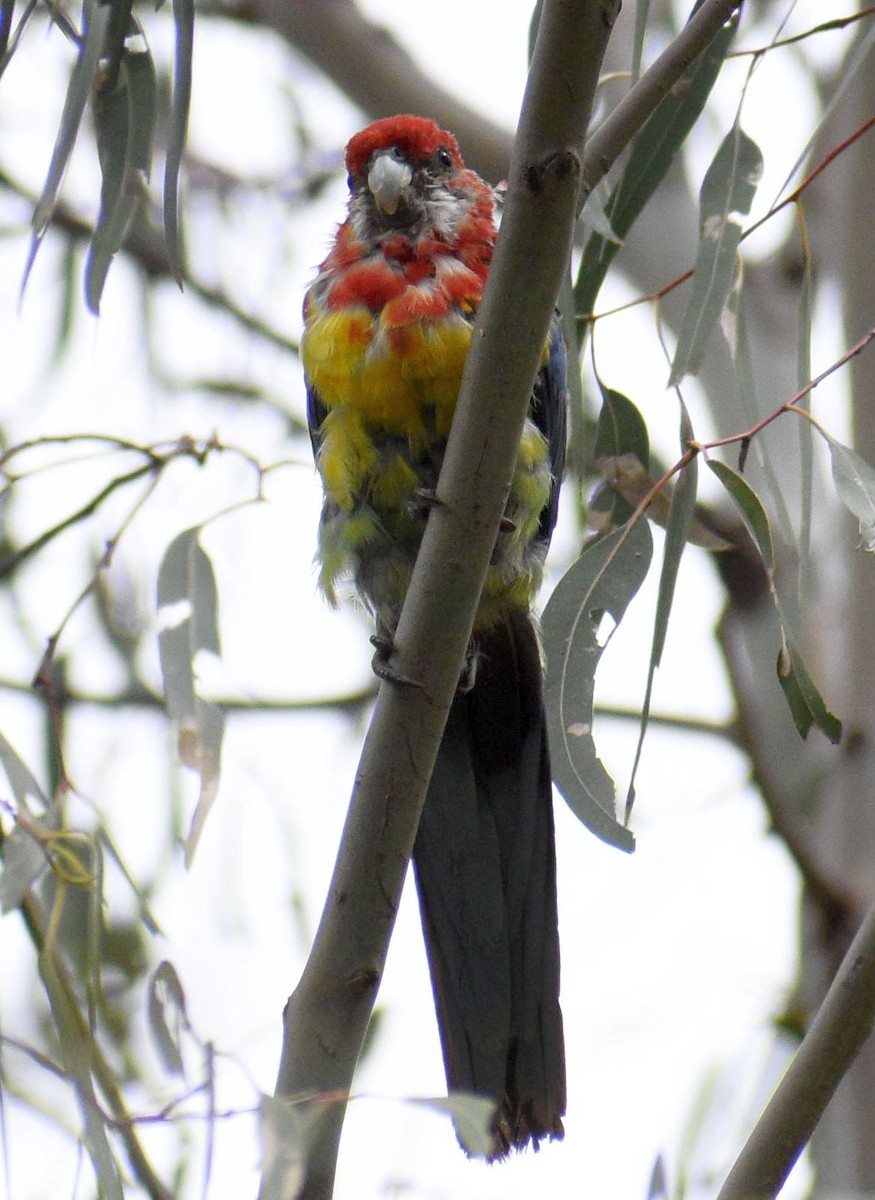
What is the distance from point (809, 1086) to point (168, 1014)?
0.69 metres

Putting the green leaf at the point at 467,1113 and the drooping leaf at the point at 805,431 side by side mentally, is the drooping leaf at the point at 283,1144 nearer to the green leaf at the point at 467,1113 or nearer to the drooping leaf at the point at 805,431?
the green leaf at the point at 467,1113

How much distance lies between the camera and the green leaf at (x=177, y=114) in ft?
5.76

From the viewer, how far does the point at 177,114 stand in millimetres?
1792

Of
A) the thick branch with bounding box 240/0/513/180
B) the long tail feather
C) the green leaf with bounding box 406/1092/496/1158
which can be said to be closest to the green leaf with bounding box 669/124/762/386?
the long tail feather

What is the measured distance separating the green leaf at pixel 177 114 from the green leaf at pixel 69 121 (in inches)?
3.5

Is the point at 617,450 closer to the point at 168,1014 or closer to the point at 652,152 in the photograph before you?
the point at 652,152

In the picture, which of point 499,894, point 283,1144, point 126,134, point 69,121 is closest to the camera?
Answer: point 283,1144

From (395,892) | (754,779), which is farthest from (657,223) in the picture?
(395,892)

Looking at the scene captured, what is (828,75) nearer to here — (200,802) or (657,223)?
(657,223)

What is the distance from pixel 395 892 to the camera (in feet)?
5.28

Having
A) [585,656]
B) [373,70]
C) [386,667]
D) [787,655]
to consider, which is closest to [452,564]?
[386,667]

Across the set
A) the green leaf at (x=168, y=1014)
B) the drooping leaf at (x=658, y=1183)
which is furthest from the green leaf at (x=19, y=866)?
the drooping leaf at (x=658, y=1183)

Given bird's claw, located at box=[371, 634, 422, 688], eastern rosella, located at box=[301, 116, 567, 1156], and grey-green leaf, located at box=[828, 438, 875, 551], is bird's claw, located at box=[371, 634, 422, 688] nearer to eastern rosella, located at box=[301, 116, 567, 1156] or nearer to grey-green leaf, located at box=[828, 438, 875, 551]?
eastern rosella, located at box=[301, 116, 567, 1156]

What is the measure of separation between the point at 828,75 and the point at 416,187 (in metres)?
1.94
